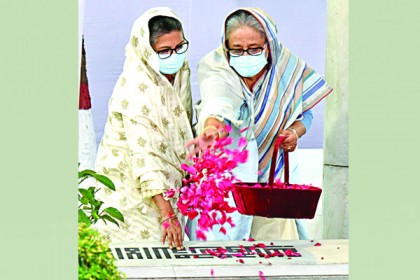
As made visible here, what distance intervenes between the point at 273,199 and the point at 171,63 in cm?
91

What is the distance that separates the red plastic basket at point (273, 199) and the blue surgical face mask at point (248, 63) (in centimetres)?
48

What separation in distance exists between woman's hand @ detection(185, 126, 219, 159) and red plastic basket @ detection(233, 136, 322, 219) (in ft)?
0.87

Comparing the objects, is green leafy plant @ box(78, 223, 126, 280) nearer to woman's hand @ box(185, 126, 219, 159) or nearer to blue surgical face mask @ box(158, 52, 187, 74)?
woman's hand @ box(185, 126, 219, 159)

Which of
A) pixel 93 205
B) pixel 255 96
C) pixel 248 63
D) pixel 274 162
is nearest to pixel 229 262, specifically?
pixel 274 162

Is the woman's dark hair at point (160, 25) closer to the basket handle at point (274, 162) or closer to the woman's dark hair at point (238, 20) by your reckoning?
the woman's dark hair at point (238, 20)

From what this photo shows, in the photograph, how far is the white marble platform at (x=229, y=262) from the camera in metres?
5.62

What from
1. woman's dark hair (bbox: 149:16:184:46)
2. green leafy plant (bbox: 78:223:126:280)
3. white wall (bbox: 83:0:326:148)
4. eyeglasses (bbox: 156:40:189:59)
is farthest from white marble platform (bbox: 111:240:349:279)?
woman's dark hair (bbox: 149:16:184:46)

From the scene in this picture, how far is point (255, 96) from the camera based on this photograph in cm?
601

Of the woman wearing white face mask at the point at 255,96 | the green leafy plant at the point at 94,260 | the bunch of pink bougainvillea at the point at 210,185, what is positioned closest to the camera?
the green leafy plant at the point at 94,260

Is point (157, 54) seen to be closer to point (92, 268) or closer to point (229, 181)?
point (229, 181)

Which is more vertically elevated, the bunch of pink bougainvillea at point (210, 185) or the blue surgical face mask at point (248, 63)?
the blue surgical face mask at point (248, 63)

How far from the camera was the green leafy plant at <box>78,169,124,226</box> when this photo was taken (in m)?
5.63

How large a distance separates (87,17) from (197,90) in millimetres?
714

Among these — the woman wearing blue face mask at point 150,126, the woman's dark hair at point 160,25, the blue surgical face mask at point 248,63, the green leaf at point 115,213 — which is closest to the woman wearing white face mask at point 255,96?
the blue surgical face mask at point 248,63
